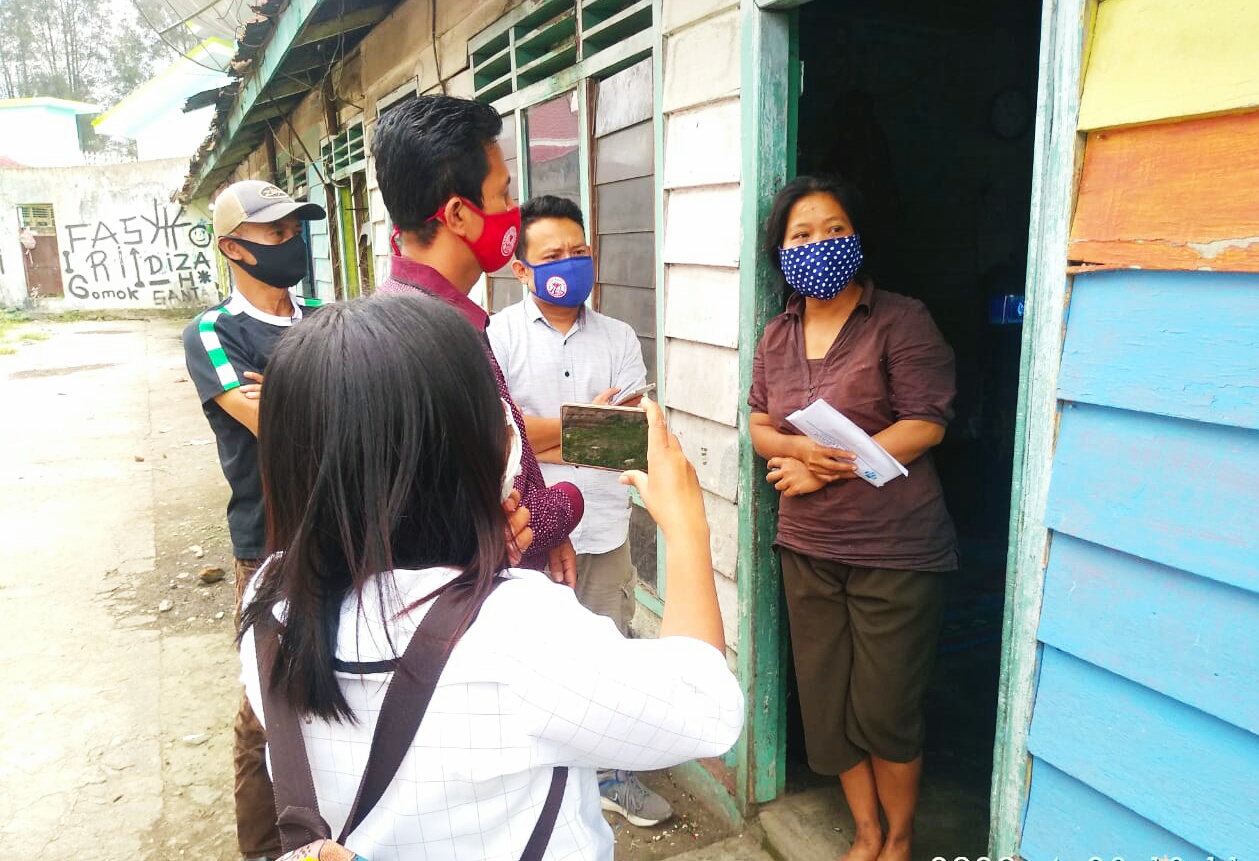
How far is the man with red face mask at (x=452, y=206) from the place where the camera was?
5.72 feet

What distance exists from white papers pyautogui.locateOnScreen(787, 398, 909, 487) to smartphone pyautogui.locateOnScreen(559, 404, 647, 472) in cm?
58

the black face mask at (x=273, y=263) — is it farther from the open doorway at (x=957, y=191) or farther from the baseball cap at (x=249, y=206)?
the open doorway at (x=957, y=191)

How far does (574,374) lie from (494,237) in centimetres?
90

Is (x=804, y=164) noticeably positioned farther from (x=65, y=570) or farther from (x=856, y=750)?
(x=65, y=570)

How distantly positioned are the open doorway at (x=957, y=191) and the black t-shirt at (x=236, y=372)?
238 centimetres

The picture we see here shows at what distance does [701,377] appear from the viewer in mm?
2854

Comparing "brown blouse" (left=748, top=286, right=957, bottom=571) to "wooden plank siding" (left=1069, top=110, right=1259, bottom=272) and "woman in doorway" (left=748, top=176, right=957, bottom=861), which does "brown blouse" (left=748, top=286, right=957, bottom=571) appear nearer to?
"woman in doorway" (left=748, top=176, right=957, bottom=861)

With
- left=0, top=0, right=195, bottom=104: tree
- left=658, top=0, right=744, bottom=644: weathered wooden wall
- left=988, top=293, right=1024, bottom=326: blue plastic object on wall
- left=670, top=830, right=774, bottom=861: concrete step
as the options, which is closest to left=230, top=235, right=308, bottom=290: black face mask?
left=658, top=0, right=744, bottom=644: weathered wooden wall

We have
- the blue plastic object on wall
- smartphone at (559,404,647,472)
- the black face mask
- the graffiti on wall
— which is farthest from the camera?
the graffiti on wall

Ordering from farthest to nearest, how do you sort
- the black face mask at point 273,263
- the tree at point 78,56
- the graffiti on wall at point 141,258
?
the tree at point 78,56 → the graffiti on wall at point 141,258 → the black face mask at point 273,263

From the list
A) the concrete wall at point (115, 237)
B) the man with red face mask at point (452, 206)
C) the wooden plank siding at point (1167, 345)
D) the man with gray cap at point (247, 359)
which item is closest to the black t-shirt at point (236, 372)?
the man with gray cap at point (247, 359)

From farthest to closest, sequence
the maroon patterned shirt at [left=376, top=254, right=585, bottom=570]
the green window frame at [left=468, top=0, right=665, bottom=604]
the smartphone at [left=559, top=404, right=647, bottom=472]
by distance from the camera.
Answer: the green window frame at [left=468, top=0, right=665, bottom=604], the maroon patterned shirt at [left=376, top=254, right=585, bottom=570], the smartphone at [left=559, top=404, right=647, bottom=472]

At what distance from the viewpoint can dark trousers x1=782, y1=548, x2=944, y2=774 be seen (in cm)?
225

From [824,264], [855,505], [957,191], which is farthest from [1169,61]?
[957,191]
